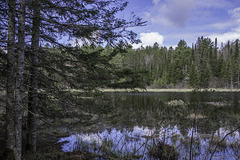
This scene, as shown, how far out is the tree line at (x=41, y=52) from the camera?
3.65 metres

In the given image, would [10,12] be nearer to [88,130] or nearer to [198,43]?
[88,130]

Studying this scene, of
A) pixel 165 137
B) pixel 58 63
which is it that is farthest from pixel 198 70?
pixel 58 63

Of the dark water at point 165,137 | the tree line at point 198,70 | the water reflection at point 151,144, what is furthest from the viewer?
the tree line at point 198,70

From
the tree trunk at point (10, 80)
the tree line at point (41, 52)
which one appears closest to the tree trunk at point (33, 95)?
the tree line at point (41, 52)

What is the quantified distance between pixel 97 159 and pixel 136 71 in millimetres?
2879

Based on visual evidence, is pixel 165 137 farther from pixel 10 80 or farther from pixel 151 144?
pixel 10 80

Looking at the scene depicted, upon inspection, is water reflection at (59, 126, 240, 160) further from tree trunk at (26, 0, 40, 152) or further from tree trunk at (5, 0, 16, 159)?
tree trunk at (5, 0, 16, 159)

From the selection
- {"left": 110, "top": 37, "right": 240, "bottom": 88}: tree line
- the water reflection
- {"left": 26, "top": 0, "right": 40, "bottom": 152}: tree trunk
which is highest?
{"left": 110, "top": 37, "right": 240, "bottom": 88}: tree line

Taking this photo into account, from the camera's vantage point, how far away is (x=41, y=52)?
15.9ft

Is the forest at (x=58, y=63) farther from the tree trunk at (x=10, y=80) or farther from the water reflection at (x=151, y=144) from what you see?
the water reflection at (x=151, y=144)

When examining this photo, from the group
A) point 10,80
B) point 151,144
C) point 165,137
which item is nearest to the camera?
point 10,80

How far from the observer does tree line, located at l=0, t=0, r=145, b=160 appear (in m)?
3.65

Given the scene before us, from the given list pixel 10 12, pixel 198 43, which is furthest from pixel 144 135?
pixel 198 43

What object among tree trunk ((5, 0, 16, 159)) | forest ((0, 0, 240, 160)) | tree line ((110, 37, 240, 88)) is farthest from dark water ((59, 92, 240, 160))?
tree line ((110, 37, 240, 88))
